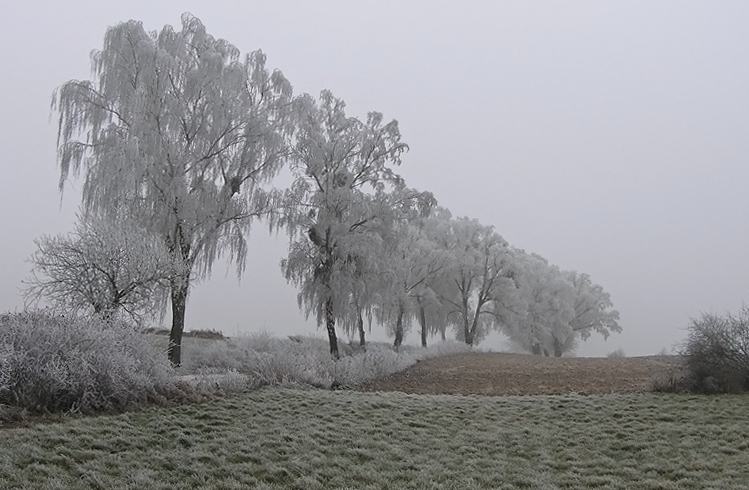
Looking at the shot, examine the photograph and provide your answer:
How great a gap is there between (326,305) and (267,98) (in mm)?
7533

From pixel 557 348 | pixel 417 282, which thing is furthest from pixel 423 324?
pixel 557 348

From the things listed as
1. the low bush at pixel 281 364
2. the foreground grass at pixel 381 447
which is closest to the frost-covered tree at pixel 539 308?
the low bush at pixel 281 364

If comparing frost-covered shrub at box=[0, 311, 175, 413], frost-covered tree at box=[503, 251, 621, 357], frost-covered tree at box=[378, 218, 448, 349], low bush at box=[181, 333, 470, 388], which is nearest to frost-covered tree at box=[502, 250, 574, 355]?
frost-covered tree at box=[503, 251, 621, 357]

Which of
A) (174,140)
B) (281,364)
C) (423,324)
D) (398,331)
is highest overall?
(174,140)

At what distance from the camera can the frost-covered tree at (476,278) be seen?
35.7 metres

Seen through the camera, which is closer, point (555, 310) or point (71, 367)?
point (71, 367)

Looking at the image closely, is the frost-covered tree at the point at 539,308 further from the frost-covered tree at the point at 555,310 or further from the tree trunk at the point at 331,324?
the tree trunk at the point at 331,324

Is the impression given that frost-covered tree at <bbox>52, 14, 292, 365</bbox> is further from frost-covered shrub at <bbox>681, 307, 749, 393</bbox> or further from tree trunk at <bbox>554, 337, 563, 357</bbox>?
tree trunk at <bbox>554, 337, 563, 357</bbox>

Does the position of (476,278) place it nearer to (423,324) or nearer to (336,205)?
(423,324)

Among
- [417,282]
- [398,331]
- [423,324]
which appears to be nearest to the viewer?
[398,331]

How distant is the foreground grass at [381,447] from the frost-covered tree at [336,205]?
8853mm

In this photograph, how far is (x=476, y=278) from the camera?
3641cm

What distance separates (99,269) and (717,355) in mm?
14951

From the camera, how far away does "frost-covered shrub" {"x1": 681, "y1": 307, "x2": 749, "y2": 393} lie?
1366cm
